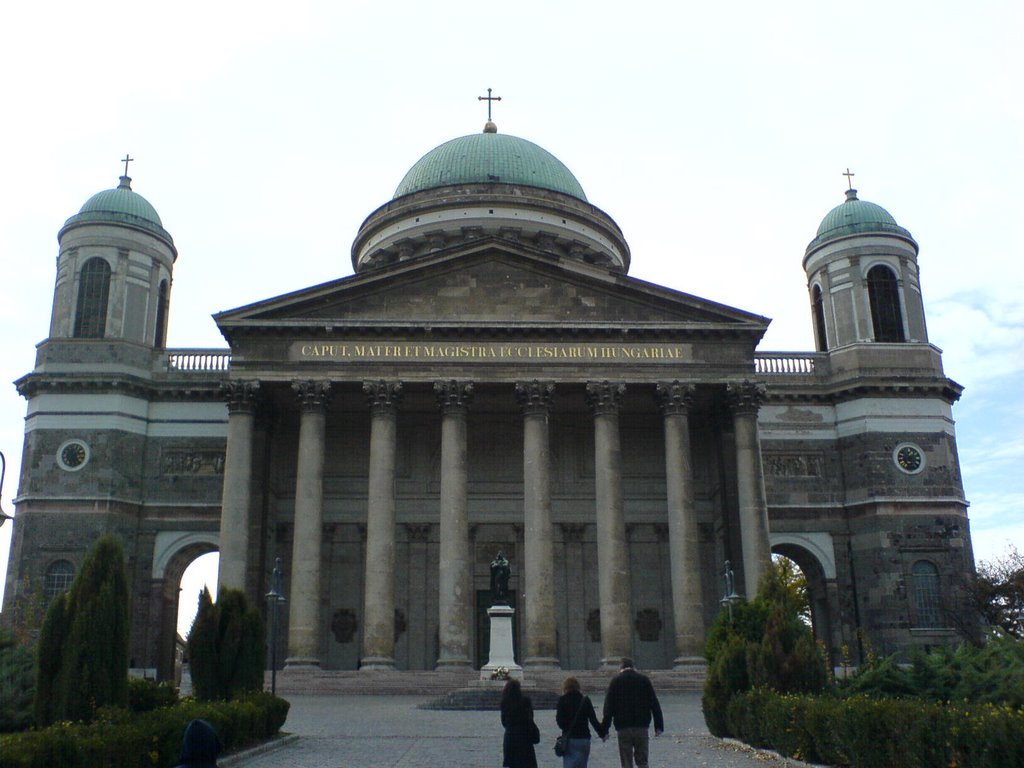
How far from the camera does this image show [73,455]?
45.9 meters

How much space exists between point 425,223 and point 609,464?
21.0m

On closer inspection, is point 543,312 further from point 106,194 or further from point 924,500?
point 106,194

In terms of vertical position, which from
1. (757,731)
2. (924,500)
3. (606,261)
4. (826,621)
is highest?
(606,261)

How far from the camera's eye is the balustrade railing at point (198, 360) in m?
49.0

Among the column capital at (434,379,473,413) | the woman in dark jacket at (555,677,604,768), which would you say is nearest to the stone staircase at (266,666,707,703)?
the column capital at (434,379,473,413)

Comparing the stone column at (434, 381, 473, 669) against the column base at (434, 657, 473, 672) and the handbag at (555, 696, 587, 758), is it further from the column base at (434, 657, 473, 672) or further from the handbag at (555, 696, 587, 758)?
the handbag at (555, 696, 587, 758)

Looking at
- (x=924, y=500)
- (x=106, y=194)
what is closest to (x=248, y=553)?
(x=106, y=194)

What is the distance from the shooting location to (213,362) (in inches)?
1939

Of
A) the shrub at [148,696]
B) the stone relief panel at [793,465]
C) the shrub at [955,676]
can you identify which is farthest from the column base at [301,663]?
the shrub at [955,676]

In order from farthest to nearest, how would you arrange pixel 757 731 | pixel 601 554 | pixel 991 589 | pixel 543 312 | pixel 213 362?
pixel 213 362
pixel 991 589
pixel 543 312
pixel 601 554
pixel 757 731

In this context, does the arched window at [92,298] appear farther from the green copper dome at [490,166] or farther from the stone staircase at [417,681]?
the stone staircase at [417,681]

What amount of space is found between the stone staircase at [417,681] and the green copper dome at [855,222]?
80.9ft

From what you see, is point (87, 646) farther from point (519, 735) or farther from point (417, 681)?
point (417, 681)

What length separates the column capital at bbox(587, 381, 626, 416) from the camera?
136 ft
